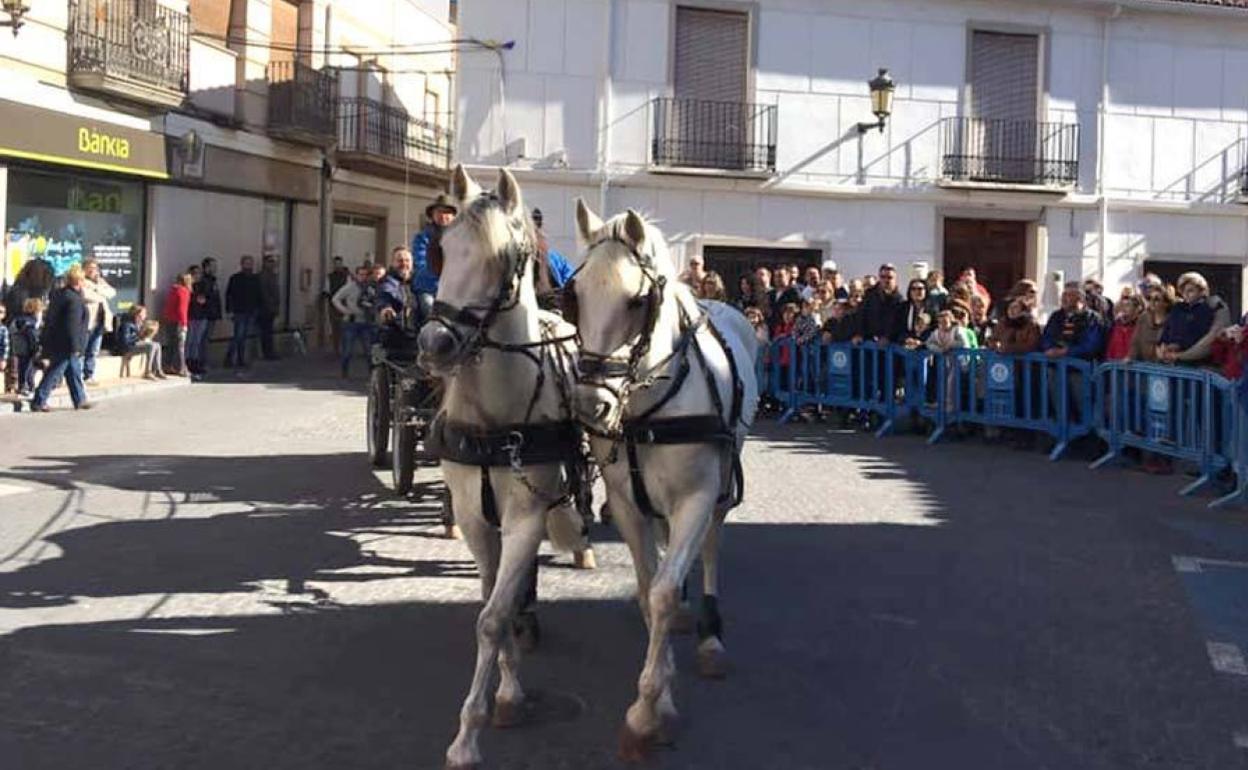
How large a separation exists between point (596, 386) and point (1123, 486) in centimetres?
831

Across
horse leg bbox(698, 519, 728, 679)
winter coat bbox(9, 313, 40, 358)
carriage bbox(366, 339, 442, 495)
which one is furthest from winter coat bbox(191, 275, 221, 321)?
horse leg bbox(698, 519, 728, 679)

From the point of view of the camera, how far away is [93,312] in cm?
1709

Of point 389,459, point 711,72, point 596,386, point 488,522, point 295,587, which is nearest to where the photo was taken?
point 596,386

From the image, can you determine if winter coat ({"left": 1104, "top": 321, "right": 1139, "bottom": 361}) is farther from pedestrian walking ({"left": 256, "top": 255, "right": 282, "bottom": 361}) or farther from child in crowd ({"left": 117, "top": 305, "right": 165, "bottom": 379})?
pedestrian walking ({"left": 256, "top": 255, "right": 282, "bottom": 361})

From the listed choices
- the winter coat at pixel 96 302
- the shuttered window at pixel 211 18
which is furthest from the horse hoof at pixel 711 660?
the shuttered window at pixel 211 18

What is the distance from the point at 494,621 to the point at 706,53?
17473mm

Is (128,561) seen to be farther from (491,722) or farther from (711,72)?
(711,72)

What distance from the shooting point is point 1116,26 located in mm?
21562

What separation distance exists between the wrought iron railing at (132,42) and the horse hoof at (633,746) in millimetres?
16412

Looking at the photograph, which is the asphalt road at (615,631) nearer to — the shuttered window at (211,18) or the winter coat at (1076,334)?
the winter coat at (1076,334)

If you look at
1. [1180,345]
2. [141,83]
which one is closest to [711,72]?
[141,83]

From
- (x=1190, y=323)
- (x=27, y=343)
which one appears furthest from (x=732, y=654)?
(x=27, y=343)

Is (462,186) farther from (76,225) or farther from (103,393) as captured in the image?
(76,225)

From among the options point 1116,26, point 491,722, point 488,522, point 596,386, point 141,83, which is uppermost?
point 1116,26
